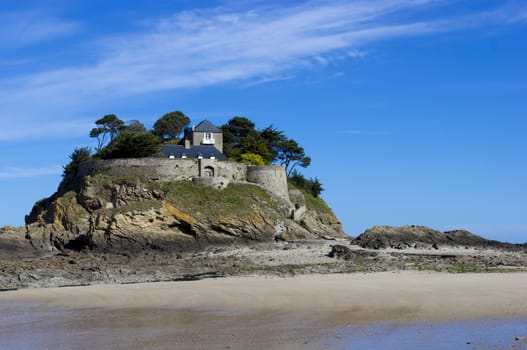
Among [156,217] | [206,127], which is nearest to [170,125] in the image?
[206,127]

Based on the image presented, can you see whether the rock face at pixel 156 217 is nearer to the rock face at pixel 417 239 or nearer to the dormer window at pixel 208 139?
the rock face at pixel 417 239

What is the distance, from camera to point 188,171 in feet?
126

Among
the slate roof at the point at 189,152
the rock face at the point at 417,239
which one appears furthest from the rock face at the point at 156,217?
the slate roof at the point at 189,152

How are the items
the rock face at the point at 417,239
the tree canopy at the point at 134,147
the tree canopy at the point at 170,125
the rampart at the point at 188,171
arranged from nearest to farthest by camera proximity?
the rock face at the point at 417,239, the rampart at the point at 188,171, the tree canopy at the point at 134,147, the tree canopy at the point at 170,125

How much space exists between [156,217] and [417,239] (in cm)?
1282

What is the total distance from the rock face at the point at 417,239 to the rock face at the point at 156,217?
4.03 meters

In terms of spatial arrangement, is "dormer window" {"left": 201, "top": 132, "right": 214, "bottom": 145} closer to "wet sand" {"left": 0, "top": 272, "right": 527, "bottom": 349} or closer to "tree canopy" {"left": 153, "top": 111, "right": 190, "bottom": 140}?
"tree canopy" {"left": 153, "top": 111, "right": 190, "bottom": 140}

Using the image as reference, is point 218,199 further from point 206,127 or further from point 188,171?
point 206,127

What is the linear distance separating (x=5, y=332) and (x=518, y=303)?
11.3 m

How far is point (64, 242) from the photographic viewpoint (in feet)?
112

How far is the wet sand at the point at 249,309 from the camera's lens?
1283cm

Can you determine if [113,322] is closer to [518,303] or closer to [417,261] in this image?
[518,303]

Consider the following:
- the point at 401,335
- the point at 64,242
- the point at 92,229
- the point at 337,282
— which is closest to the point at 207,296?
the point at 337,282

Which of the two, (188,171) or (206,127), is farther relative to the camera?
(206,127)
